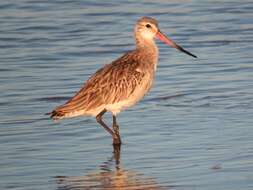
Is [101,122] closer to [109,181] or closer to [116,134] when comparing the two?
[116,134]

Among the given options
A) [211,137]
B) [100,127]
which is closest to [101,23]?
[100,127]

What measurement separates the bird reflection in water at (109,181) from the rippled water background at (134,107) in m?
0.01

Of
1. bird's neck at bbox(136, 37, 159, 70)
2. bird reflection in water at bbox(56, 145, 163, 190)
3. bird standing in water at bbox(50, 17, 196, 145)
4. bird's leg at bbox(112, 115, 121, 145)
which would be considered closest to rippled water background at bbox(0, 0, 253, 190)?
bird reflection in water at bbox(56, 145, 163, 190)

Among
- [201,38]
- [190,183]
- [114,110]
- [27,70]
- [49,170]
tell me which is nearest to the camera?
[190,183]

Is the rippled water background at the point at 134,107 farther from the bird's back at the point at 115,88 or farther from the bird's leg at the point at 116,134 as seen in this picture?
the bird's back at the point at 115,88

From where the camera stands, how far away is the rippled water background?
9.41 metres

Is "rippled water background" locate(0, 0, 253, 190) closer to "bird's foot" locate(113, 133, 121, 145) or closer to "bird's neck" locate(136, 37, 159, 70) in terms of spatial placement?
"bird's foot" locate(113, 133, 121, 145)

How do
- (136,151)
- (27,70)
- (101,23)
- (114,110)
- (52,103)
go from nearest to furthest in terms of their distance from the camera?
(136,151), (114,110), (52,103), (27,70), (101,23)

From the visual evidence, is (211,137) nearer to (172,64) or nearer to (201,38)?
(172,64)

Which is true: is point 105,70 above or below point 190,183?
above

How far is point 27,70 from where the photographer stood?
48.1 feet

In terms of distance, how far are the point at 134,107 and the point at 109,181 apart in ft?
11.2

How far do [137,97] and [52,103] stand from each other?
6.12 ft

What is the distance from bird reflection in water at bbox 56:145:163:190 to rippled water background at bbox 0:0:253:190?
0.01 m
